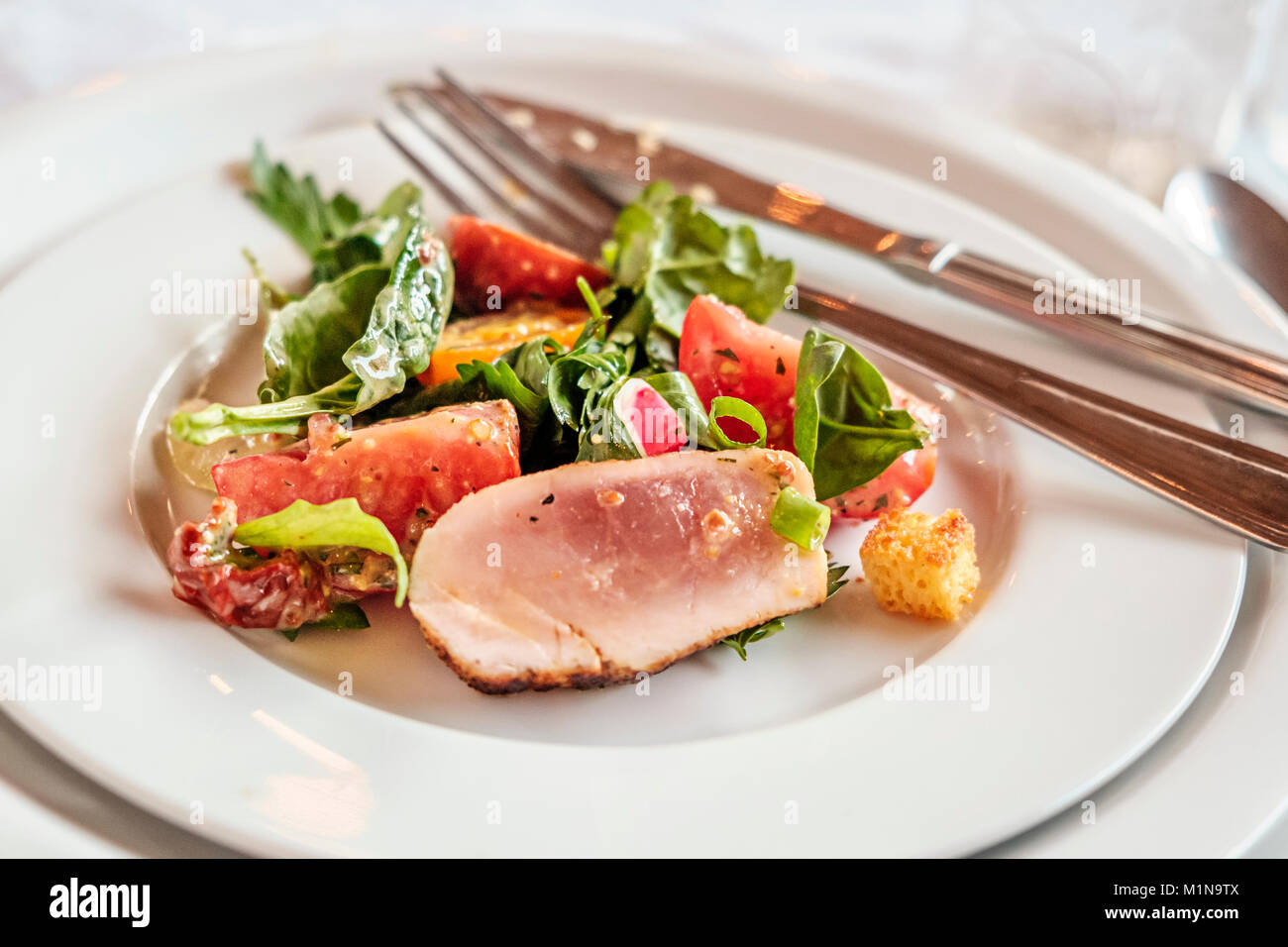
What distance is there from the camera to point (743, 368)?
7.55 feet

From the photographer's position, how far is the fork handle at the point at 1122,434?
7.10 feet

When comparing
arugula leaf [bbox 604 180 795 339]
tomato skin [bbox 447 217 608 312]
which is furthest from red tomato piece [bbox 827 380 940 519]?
tomato skin [bbox 447 217 608 312]

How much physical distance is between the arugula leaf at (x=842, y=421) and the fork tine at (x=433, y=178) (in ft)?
4.20

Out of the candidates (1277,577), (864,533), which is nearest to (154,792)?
(864,533)

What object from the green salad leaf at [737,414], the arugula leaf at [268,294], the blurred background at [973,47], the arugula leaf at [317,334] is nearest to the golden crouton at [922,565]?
the green salad leaf at [737,414]

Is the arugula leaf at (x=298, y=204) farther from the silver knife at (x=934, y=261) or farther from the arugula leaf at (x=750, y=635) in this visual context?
the arugula leaf at (x=750, y=635)

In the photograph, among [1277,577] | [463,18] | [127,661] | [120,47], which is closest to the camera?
[127,661]

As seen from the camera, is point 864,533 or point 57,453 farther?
point 864,533

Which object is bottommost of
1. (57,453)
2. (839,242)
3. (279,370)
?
(57,453)

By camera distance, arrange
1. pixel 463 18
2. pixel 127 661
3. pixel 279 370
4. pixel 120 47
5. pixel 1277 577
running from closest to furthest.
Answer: pixel 127 661, pixel 1277 577, pixel 279 370, pixel 463 18, pixel 120 47

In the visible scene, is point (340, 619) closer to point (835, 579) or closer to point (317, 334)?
point (317, 334)

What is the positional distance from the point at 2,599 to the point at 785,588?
133cm

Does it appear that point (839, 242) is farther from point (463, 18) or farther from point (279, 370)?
point (463, 18)

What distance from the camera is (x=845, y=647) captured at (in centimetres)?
201
